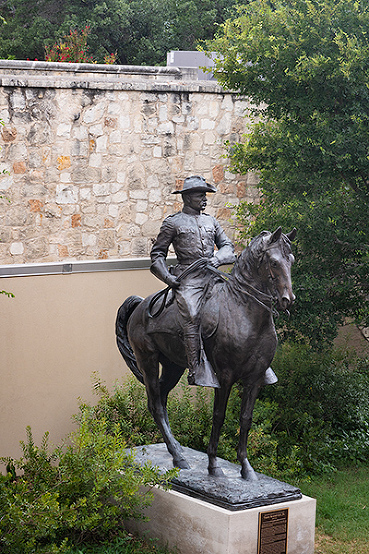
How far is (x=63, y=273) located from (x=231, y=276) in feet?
10.8

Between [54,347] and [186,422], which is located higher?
[54,347]

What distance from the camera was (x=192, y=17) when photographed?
71.7ft

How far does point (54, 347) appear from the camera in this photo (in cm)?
845

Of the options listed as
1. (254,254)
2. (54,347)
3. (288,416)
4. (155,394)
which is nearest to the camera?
(254,254)

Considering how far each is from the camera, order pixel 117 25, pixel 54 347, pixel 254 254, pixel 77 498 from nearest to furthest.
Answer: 1. pixel 254 254
2. pixel 77 498
3. pixel 54 347
4. pixel 117 25

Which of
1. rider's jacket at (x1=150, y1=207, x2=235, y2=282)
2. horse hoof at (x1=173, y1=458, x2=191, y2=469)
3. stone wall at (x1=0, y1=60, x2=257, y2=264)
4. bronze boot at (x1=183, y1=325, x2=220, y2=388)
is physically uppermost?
stone wall at (x1=0, y1=60, x2=257, y2=264)

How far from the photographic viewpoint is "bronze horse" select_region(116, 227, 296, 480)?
5312 mm

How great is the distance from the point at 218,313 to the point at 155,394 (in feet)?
4.10

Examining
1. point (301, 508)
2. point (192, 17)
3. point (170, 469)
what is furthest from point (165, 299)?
point (192, 17)

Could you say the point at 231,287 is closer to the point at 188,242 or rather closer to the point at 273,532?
the point at 188,242

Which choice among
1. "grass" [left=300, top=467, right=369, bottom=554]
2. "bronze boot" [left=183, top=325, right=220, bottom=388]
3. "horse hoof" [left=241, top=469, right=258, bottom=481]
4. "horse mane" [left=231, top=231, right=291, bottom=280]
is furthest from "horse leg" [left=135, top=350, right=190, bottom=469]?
"grass" [left=300, top=467, right=369, bottom=554]

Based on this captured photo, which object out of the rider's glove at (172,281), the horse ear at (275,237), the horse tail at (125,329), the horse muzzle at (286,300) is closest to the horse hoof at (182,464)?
the horse tail at (125,329)

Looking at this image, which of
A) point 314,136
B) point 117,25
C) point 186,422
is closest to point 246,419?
point 186,422

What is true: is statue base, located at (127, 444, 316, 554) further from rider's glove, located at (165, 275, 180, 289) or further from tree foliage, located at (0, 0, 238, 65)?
tree foliage, located at (0, 0, 238, 65)
